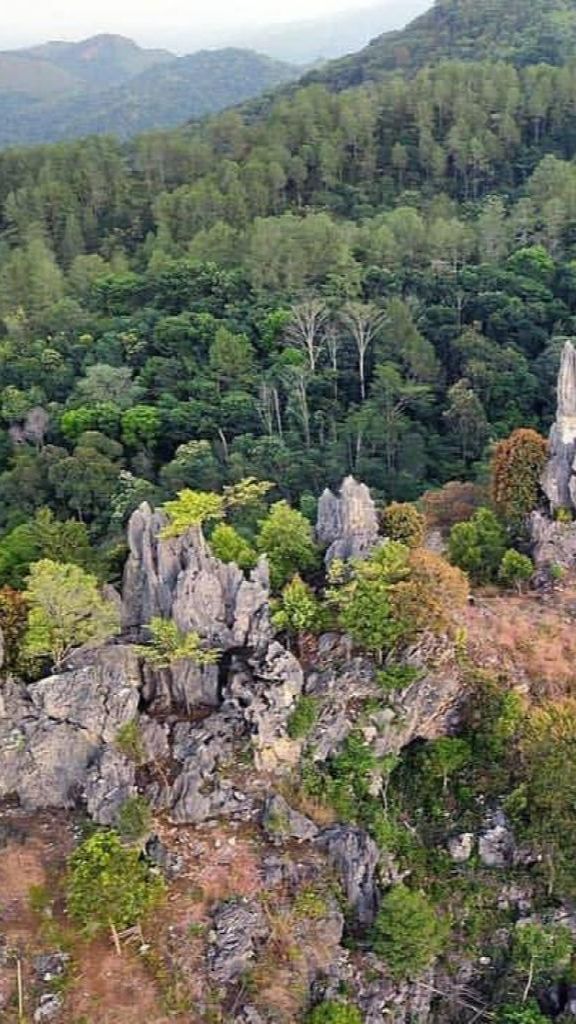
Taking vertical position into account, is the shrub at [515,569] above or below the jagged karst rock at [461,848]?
above

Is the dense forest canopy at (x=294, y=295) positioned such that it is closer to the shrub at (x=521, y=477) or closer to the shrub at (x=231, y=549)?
the shrub at (x=521, y=477)

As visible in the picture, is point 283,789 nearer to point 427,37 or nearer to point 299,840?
point 299,840

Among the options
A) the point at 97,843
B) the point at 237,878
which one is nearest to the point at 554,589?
the point at 237,878

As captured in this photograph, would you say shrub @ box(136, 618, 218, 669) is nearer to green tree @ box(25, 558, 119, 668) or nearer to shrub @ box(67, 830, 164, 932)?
green tree @ box(25, 558, 119, 668)

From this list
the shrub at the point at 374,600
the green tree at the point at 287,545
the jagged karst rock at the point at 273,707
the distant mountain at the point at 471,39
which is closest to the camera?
the jagged karst rock at the point at 273,707

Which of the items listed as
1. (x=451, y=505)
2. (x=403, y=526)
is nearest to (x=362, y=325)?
(x=451, y=505)

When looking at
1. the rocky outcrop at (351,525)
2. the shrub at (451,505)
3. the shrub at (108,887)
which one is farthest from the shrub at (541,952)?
the shrub at (451,505)
